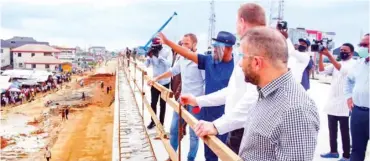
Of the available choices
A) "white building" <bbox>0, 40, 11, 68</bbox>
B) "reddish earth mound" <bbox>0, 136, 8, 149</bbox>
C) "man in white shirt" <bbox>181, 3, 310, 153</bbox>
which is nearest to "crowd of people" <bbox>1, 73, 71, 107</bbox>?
"reddish earth mound" <bbox>0, 136, 8, 149</bbox>

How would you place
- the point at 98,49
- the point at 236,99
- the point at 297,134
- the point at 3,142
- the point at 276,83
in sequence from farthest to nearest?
1. the point at 98,49
2. the point at 3,142
3. the point at 236,99
4. the point at 276,83
5. the point at 297,134

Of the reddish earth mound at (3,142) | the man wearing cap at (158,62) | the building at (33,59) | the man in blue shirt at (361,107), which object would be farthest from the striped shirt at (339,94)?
the building at (33,59)

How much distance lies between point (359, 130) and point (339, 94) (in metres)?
0.94

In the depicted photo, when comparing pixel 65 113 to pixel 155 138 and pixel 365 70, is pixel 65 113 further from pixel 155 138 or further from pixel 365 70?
pixel 365 70

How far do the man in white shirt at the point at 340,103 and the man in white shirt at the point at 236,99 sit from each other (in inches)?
67.9

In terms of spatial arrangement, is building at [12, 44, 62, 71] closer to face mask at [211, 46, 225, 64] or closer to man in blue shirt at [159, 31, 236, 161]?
man in blue shirt at [159, 31, 236, 161]

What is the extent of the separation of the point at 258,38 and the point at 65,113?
23968mm

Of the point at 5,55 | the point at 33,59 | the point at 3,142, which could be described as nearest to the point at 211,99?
the point at 3,142

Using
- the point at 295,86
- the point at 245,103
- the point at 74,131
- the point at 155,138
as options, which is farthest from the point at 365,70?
the point at 74,131

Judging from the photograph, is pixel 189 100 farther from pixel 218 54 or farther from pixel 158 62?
pixel 158 62

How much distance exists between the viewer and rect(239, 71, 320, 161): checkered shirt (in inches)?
56.1

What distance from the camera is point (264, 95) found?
1.59 metres

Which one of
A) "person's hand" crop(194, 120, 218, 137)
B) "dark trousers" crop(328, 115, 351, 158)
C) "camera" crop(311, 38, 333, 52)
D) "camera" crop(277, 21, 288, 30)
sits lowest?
"dark trousers" crop(328, 115, 351, 158)

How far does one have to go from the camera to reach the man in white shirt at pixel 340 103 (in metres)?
4.16
